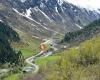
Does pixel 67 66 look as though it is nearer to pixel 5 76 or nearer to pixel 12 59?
pixel 5 76

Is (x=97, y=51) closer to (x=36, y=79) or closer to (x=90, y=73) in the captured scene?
(x=36, y=79)

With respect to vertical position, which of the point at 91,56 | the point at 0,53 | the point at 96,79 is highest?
the point at 0,53

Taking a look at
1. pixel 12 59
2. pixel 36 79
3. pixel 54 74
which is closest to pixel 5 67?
pixel 12 59

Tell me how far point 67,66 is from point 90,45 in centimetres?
5369

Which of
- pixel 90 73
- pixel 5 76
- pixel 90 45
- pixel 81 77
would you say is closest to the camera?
pixel 81 77

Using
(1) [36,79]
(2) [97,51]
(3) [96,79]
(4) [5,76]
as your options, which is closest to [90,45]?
(2) [97,51]

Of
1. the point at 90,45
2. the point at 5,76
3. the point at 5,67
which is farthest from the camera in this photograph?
the point at 5,67

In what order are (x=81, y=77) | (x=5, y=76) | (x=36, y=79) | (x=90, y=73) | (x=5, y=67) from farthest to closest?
(x=5, y=67) → (x=5, y=76) → (x=36, y=79) → (x=90, y=73) → (x=81, y=77)

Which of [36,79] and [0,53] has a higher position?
[0,53]

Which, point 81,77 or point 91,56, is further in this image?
point 91,56

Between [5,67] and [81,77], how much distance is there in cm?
10354

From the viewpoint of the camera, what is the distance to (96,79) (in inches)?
3344

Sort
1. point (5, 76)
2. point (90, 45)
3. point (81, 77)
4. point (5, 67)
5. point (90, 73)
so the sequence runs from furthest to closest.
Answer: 1. point (5, 67)
2. point (5, 76)
3. point (90, 45)
4. point (90, 73)
5. point (81, 77)

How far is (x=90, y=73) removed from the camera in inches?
3585
